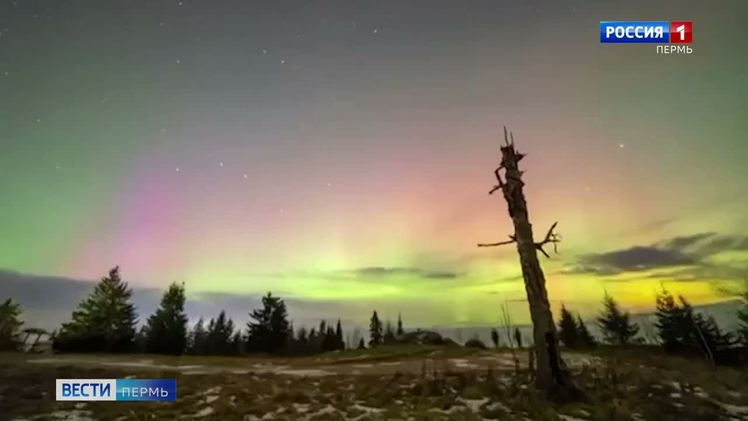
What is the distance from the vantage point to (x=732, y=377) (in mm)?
4246

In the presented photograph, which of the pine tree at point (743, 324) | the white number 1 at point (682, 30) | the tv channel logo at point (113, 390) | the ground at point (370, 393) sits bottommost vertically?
the ground at point (370, 393)

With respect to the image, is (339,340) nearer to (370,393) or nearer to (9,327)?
(370,393)

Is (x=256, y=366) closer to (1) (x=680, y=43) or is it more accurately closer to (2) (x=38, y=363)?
(2) (x=38, y=363)

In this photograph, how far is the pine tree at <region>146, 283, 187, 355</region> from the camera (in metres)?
4.95

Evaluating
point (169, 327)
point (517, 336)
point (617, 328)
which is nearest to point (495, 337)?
point (517, 336)

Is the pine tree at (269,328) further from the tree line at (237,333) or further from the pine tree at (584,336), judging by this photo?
the pine tree at (584,336)

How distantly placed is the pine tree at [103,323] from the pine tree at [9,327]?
426 mm

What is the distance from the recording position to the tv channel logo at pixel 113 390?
3.63 m

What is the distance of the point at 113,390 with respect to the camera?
3.69 metres

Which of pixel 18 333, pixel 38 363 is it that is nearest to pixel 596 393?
pixel 38 363

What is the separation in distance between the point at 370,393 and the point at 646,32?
5.36 m

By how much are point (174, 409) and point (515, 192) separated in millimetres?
4189

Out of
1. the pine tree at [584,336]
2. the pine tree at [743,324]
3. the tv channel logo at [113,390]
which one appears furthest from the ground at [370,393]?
the pine tree at [584,336]

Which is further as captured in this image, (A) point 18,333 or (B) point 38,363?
(A) point 18,333
